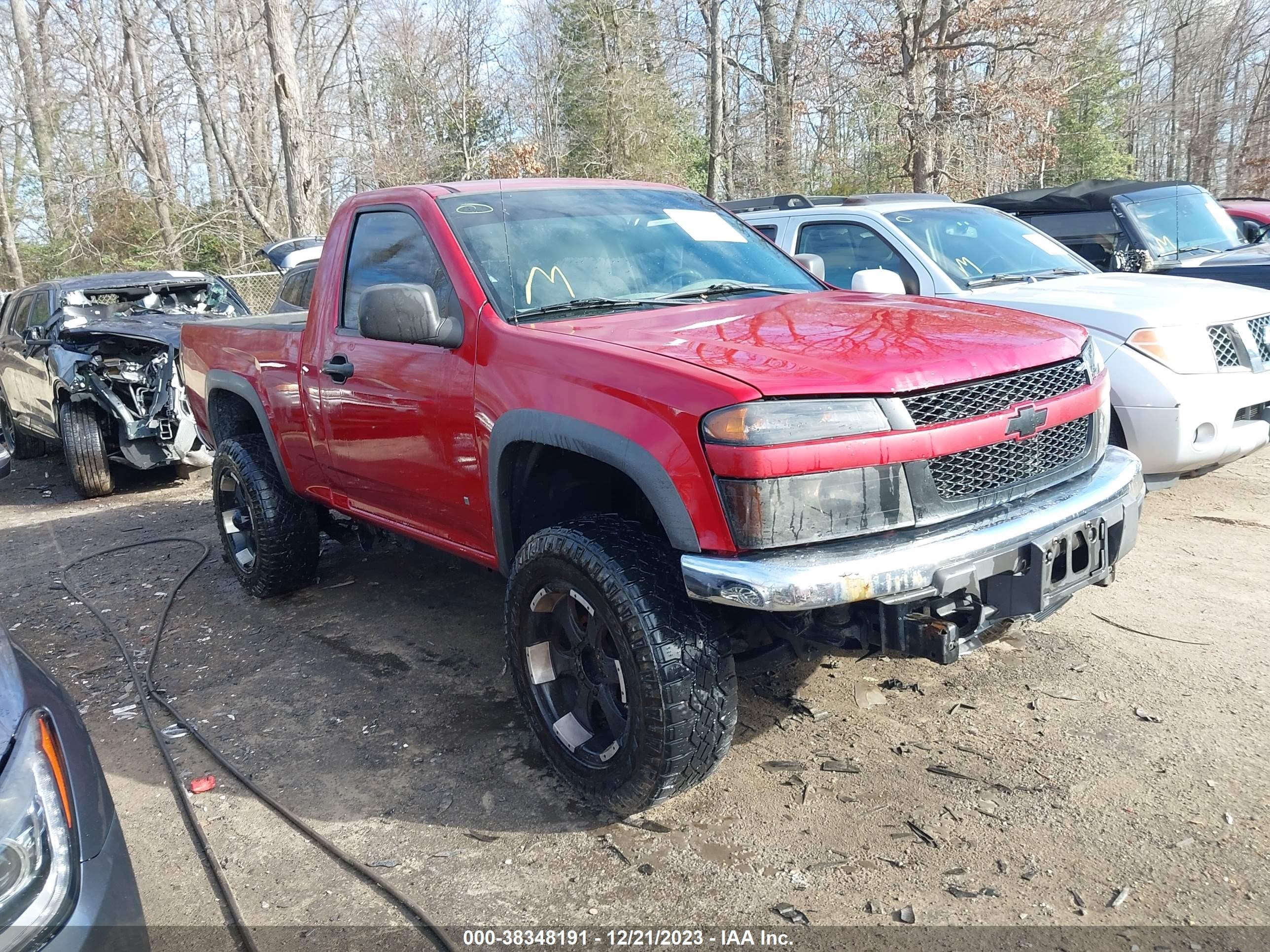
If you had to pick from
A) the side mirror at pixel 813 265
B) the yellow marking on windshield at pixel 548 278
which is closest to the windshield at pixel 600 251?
the yellow marking on windshield at pixel 548 278

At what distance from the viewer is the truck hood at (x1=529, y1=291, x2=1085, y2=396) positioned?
2574 mm

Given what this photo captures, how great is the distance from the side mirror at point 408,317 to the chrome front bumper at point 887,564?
1316 mm

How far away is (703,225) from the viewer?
4.10 m

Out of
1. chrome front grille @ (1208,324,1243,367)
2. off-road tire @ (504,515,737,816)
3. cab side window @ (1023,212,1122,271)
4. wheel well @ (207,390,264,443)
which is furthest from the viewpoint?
cab side window @ (1023,212,1122,271)

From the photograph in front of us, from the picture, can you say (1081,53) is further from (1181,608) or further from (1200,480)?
(1181,608)

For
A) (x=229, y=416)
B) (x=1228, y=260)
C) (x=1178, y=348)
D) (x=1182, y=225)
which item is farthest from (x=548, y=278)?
(x=1182, y=225)

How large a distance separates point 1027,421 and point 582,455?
1.32 meters

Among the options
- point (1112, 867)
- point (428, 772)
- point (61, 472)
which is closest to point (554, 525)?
point (428, 772)

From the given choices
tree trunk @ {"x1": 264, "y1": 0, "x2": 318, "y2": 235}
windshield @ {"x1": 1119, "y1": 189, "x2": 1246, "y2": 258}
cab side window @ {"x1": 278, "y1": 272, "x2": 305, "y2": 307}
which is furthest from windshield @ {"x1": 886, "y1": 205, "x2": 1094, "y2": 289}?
tree trunk @ {"x1": 264, "y1": 0, "x2": 318, "y2": 235}

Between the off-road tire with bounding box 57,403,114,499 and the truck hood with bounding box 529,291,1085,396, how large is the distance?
21.4ft

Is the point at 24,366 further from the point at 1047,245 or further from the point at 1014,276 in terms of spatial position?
the point at 1047,245

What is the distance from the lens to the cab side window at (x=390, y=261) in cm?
362

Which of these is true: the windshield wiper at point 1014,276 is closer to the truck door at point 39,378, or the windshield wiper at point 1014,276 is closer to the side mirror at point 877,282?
the side mirror at point 877,282

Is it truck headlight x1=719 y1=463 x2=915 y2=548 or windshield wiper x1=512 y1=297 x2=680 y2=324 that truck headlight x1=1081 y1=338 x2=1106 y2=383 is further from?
windshield wiper x1=512 y1=297 x2=680 y2=324
